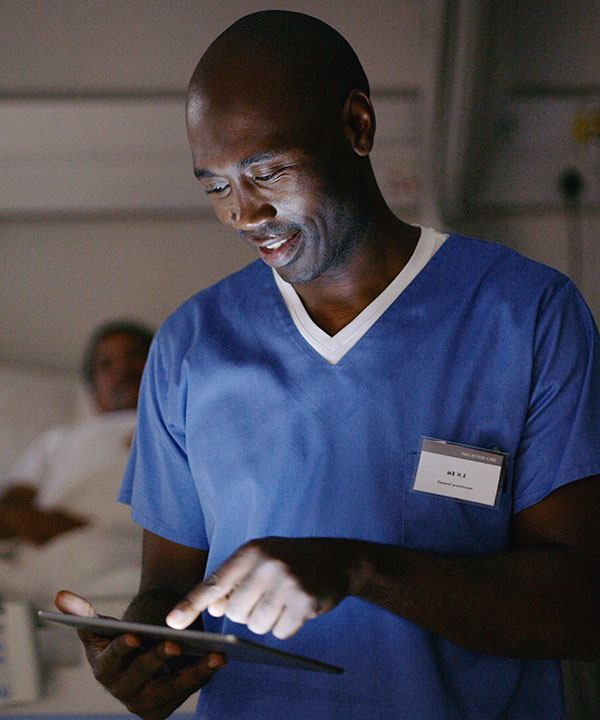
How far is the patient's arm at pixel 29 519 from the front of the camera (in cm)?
252

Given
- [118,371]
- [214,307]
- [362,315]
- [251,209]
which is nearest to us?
[251,209]

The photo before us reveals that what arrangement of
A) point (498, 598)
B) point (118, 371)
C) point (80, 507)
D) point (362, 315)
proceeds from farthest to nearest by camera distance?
point (118, 371) → point (80, 507) → point (362, 315) → point (498, 598)

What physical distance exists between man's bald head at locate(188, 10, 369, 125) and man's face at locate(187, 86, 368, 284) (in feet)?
0.05

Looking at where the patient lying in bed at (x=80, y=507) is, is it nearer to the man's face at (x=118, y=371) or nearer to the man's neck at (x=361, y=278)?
the man's face at (x=118, y=371)

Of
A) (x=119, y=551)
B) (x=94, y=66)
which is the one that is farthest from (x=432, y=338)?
(x=94, y=66)

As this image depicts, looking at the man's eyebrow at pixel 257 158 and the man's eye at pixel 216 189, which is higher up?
the man's eyebrow at pixel 257 158

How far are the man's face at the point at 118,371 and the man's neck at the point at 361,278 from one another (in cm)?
169

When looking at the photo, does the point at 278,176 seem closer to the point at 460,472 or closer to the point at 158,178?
the point at 460,472

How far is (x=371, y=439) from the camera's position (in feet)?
3.32

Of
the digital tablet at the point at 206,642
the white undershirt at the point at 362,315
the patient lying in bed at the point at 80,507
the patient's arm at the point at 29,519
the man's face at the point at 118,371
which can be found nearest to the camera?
the digital tablet at the point at 206,642

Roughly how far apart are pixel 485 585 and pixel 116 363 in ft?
6.89

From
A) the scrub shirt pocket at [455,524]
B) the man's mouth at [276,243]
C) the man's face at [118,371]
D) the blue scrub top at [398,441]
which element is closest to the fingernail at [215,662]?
the blue scrub top at [398,441]

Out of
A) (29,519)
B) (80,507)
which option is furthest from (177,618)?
(29,519)

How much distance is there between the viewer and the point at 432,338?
1054 millimetres
